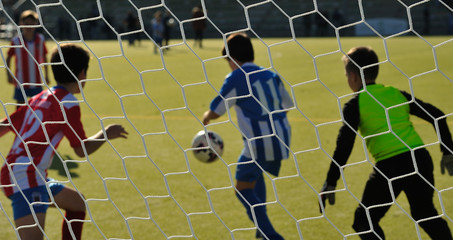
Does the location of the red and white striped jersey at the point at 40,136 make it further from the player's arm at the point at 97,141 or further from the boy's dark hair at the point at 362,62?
the boy's dark hair at the point at 362,62

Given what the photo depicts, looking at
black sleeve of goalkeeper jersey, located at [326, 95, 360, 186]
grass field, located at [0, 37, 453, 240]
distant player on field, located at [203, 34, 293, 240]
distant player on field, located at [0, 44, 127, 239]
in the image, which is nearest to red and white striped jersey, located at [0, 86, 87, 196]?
distant player on field, located at [0, 44, 127, 239]

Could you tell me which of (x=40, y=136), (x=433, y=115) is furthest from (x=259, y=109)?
(x=40, y=136)

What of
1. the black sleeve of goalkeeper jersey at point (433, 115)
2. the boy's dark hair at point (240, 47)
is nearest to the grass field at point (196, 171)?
the black sleeve of goalkeeper jersey at point (433, 115)

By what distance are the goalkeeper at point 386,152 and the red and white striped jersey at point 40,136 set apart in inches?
51.5

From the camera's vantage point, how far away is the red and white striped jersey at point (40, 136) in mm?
3137

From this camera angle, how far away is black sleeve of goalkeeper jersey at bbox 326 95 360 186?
121 inches

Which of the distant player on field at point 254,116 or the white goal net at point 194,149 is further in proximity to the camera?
the distant player on field at point 254,116

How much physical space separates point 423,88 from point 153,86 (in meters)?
4.46

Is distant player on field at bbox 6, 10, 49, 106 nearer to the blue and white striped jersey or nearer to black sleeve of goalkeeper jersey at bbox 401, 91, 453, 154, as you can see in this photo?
the blue and white striped jersey

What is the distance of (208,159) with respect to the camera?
4.50m

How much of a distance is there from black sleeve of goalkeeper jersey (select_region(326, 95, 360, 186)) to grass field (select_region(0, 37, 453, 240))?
0.09 meters

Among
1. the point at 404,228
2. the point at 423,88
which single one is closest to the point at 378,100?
the point at 404,228

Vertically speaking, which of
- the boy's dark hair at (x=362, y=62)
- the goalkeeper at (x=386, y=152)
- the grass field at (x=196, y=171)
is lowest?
the grass field at (x=196, y=171)

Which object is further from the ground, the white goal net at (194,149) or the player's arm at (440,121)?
the player's arm at (440,121)
